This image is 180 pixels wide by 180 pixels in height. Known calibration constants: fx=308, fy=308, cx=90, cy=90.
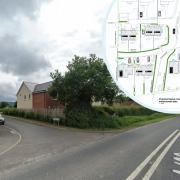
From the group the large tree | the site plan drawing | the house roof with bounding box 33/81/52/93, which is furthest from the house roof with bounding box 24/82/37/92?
the site plan drawing

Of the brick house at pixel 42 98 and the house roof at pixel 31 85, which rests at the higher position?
the house roof at pixel 31 85

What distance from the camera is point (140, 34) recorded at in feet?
10.3

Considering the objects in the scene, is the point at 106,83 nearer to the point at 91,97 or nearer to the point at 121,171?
the point at 91,97

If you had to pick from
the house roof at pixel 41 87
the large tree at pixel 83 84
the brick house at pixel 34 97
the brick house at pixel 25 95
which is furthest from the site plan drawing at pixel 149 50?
the brick house at pixel 25 95

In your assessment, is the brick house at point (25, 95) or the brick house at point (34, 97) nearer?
the brick house at point (34, 97)

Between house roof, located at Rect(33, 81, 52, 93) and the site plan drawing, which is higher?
house roof, located at Rect(33, 81, 52, 93)

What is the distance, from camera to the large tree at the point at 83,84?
29469 millimetres

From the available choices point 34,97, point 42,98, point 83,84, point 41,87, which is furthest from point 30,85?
point 83,84

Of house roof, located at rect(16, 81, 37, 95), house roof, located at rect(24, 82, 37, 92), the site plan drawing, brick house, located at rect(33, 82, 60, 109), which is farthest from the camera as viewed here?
house roof, located at rect(16, 81, 37, 95)

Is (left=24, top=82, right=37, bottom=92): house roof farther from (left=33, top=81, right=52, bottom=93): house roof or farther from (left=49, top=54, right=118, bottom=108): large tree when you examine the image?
(left=49, top=54, right=118, bottom=108): large tree

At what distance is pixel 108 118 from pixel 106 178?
2315cm

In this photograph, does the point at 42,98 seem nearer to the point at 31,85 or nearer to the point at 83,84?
the point at 31,85

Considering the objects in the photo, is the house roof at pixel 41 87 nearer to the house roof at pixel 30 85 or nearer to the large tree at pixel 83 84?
the house roof at pixel 30 85

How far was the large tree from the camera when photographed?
29.5 meters
